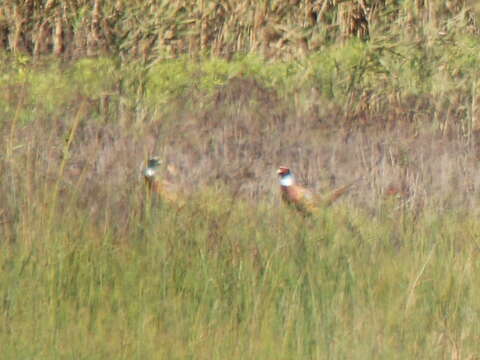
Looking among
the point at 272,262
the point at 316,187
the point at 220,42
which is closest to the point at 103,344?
the point at 272,262

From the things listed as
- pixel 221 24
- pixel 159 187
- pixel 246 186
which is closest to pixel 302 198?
pixel 159 187

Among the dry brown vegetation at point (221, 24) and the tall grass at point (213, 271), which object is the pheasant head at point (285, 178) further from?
the dry brown vegetation at point (221, 24)

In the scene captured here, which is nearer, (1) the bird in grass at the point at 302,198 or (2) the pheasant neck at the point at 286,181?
(1) the bird in grass at the point at 302,198

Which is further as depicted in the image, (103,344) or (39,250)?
(39,250)

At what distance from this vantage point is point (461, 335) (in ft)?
11.9

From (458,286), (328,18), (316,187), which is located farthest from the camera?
(328,18)

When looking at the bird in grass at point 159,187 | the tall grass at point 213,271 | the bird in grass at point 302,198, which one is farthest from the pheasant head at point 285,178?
the bird in grass at point 159,187

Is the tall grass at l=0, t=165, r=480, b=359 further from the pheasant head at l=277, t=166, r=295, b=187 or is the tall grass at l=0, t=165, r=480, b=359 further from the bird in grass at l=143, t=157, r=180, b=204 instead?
the pheasant head at l=277, t=166, r=295, b=187

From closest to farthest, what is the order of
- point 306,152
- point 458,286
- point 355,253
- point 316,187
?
1. point 458,286
2. point 355,253
3. point 316,187
4. point 306,152

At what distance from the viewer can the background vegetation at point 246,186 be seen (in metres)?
3.65

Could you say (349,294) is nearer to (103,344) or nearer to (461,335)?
(461,335)

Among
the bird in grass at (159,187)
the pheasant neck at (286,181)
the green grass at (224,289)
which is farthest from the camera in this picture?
the pheasant neck at (286,181)

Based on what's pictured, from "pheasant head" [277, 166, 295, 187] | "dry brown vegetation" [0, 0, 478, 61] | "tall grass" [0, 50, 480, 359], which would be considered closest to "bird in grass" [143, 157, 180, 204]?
"tall grass" [0, 50, 480, 359]

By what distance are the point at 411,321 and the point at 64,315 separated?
1.07 meters
